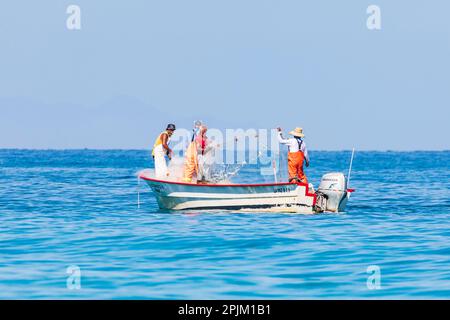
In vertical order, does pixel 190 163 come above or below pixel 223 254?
above

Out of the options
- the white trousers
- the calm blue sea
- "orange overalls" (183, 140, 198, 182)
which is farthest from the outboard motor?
the white trousers

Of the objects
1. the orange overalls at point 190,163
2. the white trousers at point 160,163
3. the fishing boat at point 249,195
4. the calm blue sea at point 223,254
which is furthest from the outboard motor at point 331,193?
the white trousers at point 160,163

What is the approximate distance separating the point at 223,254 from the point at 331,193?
9.83 metres

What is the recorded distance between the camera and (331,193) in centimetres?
2880

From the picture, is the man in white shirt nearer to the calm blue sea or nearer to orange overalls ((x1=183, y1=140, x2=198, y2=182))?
Result: the calm blue sea

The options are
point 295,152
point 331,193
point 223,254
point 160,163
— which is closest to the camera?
point 223,254

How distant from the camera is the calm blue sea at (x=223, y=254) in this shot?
15.5 metres

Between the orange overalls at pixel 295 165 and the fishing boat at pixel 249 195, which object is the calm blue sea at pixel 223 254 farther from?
the orange overalls at pixel 295 165

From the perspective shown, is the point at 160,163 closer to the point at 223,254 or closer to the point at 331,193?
the point at 331,193

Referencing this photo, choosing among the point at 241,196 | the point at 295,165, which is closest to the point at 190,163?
the point at 241,196

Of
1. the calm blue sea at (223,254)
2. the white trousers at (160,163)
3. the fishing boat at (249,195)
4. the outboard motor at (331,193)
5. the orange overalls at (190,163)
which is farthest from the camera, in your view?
the outboard motor at (331,193)

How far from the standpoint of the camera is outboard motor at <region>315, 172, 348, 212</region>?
28.7 meters
